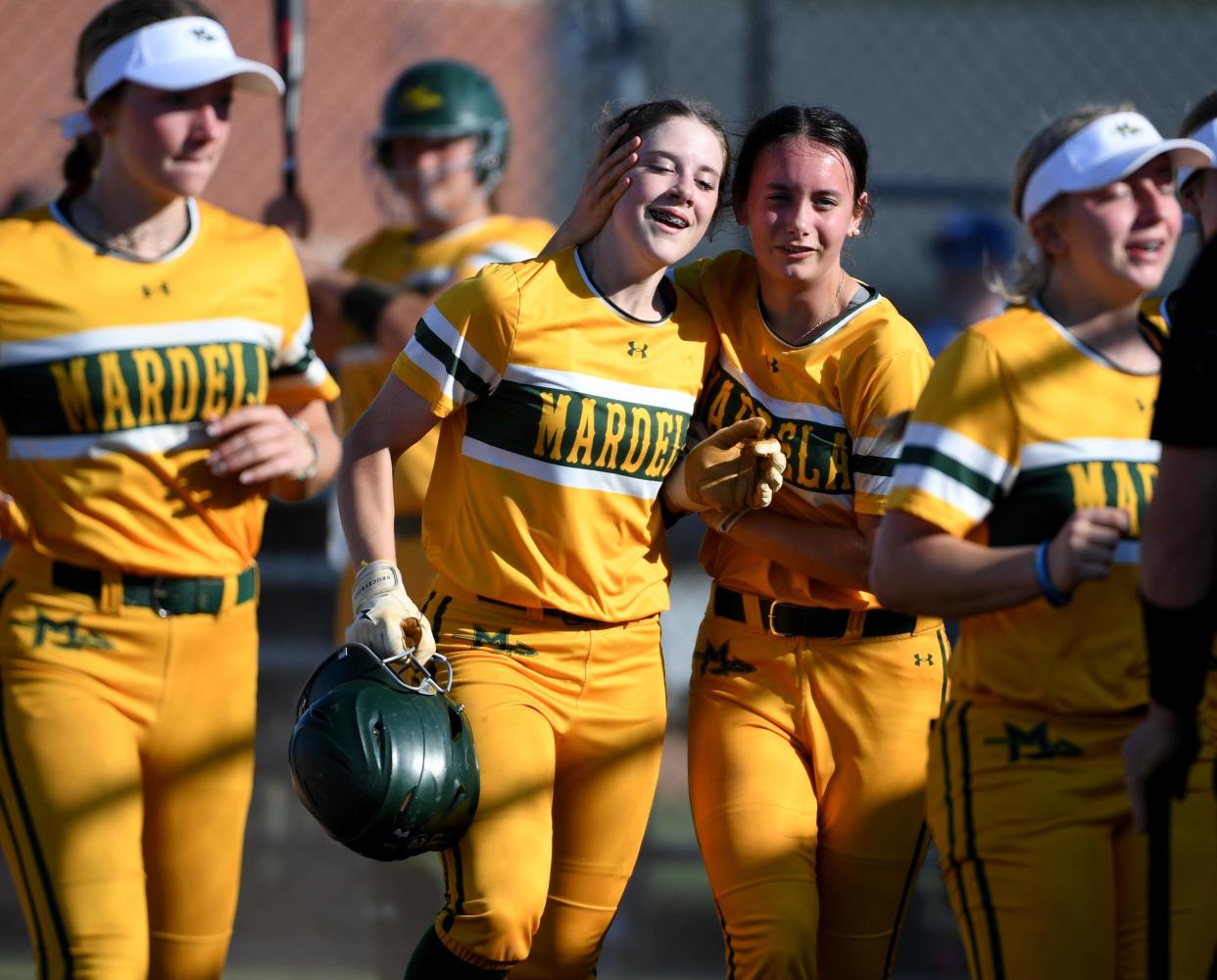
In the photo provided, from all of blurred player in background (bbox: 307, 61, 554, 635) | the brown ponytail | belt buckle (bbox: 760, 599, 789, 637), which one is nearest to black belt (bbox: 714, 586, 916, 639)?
belt buckle (bbox: 760, 599, 789, 637)

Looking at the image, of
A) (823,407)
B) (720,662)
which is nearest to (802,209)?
(823,407)

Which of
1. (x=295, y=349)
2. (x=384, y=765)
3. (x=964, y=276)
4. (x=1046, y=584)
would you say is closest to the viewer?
(x=1046, y=584)

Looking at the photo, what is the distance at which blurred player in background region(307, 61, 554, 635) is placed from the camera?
15.3ft

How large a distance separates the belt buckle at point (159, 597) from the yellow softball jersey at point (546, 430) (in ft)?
1.85

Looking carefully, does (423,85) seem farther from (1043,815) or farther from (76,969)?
(1043,815)

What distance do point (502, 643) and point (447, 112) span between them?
2.23m

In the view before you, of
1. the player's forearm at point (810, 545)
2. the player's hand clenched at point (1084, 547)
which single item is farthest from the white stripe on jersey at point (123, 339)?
the player's hand clenched at point (1084, 547)

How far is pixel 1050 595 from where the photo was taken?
2438mm

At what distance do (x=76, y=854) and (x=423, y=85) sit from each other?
8.72 feet

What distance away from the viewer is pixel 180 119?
10.7 ft

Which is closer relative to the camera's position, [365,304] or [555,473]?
[555,473]

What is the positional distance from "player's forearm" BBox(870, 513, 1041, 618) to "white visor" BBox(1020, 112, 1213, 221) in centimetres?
58

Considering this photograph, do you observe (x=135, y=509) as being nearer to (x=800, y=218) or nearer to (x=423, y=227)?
(x=800, y=218)

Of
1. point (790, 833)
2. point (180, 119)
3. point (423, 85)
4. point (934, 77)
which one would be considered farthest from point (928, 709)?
point (934, 77)
